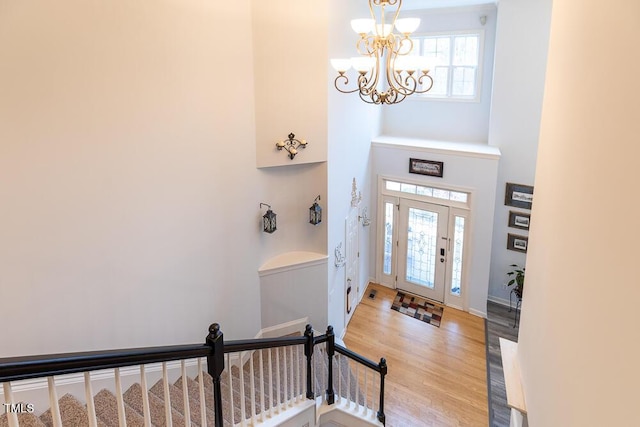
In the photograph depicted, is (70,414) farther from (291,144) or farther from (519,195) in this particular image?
(519,195)

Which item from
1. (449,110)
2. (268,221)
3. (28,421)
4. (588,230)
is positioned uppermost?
(449,110)

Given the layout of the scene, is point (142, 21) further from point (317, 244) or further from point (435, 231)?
point (435, 231)

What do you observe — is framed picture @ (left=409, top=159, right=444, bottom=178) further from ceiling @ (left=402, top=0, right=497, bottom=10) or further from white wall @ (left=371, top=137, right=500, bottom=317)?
ceiling @ (left=402, top=0, right=497, bottom=10)

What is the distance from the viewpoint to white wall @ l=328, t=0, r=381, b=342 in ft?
17.2

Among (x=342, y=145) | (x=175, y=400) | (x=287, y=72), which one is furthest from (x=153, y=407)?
(x=342, y=145)

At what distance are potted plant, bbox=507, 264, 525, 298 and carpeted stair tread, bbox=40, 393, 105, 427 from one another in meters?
5.95

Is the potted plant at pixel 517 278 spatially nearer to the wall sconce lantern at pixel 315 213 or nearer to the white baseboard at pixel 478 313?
the white baseboard at pixel 478 313

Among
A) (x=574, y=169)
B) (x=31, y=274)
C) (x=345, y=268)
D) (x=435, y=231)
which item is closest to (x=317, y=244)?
(x=345, y=268)

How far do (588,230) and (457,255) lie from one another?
5.90 metres

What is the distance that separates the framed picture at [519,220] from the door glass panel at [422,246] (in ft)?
3.83

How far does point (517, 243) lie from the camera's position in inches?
268

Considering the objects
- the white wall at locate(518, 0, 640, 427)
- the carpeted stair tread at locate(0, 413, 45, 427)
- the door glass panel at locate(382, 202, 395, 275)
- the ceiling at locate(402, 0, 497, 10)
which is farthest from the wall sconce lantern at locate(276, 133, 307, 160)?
the carpeted stair tread at locate(0, 413, 45, 427)

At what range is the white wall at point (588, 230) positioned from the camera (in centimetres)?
110

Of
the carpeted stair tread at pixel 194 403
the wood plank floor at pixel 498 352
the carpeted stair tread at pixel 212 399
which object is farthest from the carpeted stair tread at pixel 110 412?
the wood plank floor at pixel 498 352
